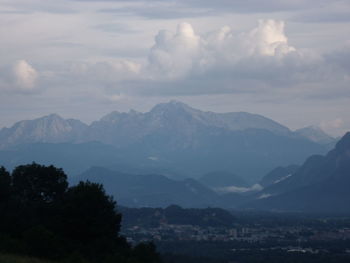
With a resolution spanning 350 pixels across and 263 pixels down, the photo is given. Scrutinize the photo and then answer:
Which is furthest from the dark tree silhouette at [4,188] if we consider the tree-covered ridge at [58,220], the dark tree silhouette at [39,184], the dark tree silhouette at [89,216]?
the dark tree silhouette at [89,216]

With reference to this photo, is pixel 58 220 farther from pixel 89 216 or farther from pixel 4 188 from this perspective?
pixel 4 188

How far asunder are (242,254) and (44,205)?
53.1m

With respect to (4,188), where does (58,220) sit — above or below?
below

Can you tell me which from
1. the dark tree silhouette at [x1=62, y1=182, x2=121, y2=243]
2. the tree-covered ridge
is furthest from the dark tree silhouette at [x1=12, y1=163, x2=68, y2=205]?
the dark tree silhouette at [x1=62, y1=182, x2=121, y2=243]

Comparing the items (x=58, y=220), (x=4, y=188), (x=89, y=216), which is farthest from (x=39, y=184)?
(x=89, y=216)

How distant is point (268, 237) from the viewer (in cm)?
12562

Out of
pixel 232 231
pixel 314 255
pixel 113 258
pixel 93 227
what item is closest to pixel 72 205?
pixel 93 227

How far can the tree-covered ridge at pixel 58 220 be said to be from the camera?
35.6 m

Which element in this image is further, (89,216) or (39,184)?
(39,184)

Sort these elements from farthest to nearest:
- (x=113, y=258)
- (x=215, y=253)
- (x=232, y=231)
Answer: (x=232, y=231), (x=215, y=253), (x=113, y=258)

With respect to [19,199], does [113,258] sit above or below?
below

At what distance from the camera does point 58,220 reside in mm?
42312

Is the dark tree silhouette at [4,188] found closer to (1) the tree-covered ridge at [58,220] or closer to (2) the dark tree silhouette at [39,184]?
(1) the tree-covered ridge at [58,220]

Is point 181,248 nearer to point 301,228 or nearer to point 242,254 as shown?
point 242,254
